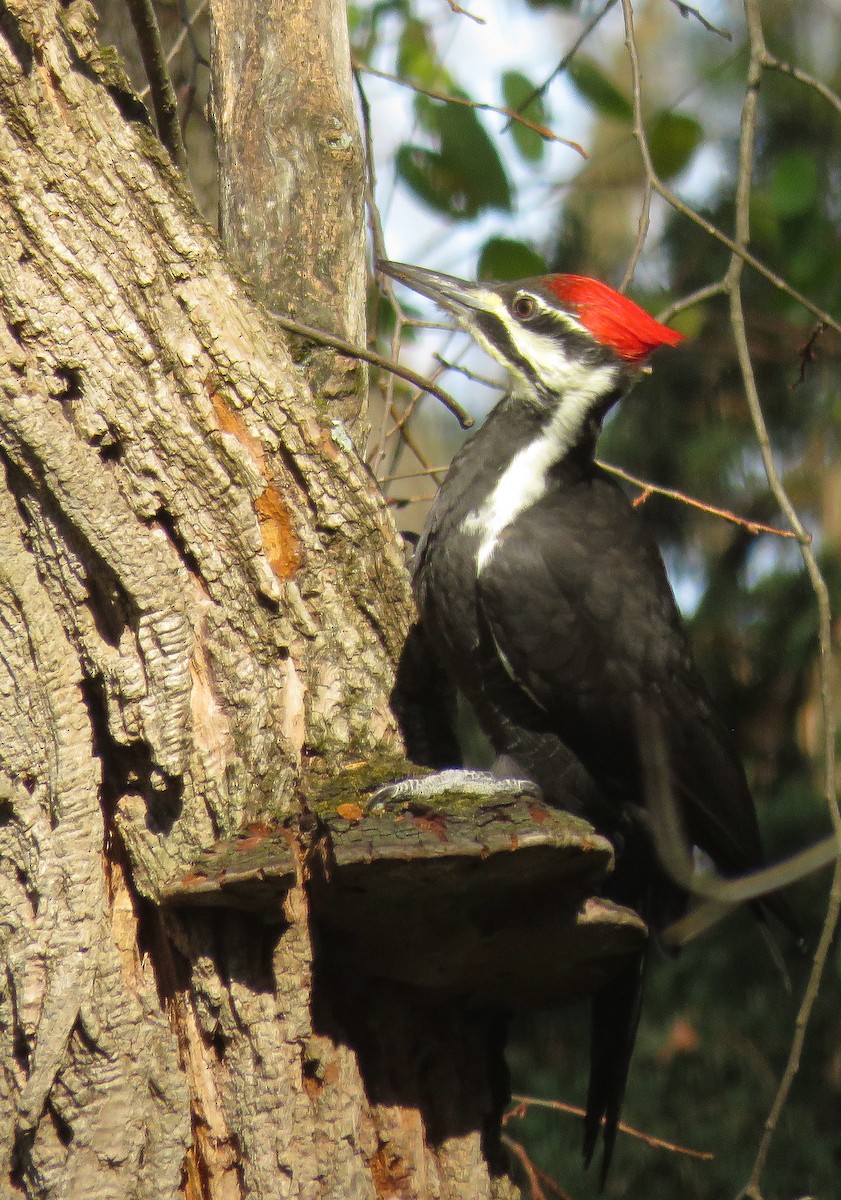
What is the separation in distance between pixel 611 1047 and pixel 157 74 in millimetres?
2239

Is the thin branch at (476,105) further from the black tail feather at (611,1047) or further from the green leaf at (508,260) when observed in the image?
the black tail feather at (611,1047)

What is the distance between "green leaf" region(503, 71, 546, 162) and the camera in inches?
119

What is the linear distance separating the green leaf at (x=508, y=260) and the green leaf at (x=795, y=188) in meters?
0.64

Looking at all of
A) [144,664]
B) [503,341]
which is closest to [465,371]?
[503,341]

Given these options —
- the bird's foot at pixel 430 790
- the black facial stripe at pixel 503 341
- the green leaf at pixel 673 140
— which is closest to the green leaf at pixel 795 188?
the green leaf at pixel 673 140

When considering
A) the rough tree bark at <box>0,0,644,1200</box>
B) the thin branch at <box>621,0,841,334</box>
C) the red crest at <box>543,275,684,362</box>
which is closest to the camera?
the rough tree bark at <box>0,0,644,1200</box>

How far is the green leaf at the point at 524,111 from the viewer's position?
3018 mm

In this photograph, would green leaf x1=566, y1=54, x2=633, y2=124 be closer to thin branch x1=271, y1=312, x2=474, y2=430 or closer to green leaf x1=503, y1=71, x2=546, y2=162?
green leaf x1=503, y1=71, x2=546, y2=162

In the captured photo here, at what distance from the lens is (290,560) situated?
2.19m

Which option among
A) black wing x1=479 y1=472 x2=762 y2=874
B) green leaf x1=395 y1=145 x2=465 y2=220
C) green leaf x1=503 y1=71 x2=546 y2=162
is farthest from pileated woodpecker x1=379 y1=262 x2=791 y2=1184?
green leaf x1=503 y1=71 x2=546 y2=162

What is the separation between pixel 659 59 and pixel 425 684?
6359mm

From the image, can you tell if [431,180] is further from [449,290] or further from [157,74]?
[157,74]

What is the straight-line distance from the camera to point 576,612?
8.98 feet

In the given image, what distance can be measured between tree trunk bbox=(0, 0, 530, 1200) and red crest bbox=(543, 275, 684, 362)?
2.98ft
